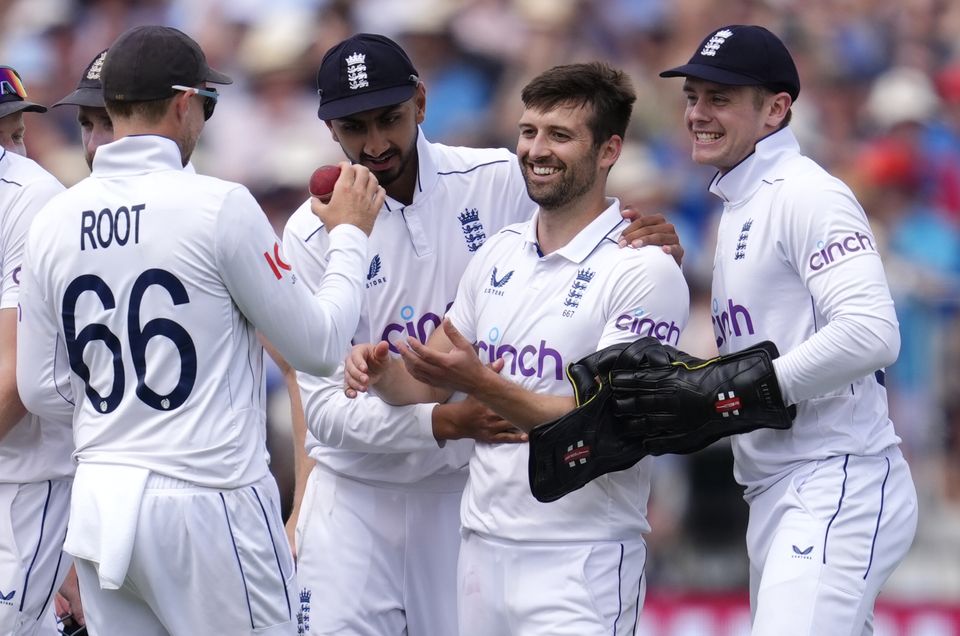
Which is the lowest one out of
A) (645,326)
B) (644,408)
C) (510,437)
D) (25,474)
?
(25,474)

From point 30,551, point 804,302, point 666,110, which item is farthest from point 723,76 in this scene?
point 666,110

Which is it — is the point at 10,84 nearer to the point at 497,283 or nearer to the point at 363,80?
the point at 363,80

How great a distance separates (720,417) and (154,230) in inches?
67.4

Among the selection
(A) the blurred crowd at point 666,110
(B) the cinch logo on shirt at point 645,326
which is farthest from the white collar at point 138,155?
(A) the blurred crowd at point 666,110

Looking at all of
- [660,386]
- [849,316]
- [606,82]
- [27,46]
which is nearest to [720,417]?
[660,386]

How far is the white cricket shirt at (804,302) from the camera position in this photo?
Result: 4238 mm

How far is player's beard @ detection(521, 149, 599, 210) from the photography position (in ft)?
15.2

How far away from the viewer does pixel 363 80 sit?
4.86 meters

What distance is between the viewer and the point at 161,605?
392cm

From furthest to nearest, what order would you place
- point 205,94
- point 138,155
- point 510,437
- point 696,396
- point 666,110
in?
point 666,110 → point 510,437 → point 696,396 → point 205,94 → point 138,155

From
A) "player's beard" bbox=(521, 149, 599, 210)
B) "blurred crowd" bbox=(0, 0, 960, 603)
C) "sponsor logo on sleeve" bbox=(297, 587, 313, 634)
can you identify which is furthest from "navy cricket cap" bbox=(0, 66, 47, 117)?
"blurred crowd" bbox=(0, 0, 960, 603)

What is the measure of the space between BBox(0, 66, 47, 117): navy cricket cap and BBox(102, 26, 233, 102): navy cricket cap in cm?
119

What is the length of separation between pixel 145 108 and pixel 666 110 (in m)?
6.07

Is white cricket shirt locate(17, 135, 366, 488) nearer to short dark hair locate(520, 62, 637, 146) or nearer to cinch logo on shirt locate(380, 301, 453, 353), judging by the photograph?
cinch logo on shirt locate(380, 301, 453, 353)
